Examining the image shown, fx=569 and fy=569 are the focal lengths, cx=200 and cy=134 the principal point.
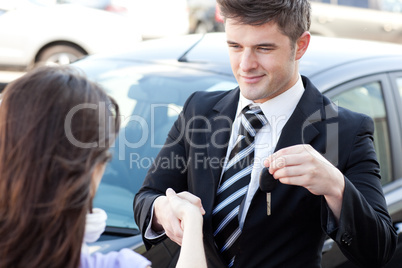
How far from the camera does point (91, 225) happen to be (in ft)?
4.77

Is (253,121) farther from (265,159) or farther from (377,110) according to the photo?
(377,110)

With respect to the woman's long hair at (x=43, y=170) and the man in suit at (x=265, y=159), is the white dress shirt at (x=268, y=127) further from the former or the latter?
the woman's long hair at (x=43, y=170)

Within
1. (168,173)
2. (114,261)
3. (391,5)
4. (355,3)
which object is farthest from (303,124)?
(391,5)

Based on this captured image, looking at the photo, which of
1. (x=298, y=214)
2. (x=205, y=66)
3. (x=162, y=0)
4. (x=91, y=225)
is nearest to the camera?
(x=91, y=225)

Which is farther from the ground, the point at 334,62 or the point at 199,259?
the point at 334,62

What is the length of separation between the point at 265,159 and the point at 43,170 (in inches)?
33.0

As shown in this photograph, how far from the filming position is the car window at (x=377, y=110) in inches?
114

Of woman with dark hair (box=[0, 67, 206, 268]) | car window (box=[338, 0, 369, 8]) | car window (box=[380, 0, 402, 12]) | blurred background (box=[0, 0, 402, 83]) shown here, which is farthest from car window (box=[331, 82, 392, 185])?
car window (box=[380, 0, 402, 12])

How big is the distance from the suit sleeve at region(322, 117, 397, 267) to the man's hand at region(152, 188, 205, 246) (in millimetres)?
428

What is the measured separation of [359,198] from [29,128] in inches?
39.9

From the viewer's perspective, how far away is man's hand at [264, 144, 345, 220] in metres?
1.65

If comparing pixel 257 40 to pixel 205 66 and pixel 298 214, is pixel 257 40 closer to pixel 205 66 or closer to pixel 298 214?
pixel 298 214

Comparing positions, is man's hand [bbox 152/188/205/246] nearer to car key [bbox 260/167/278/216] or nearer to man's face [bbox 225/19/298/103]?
car key [bbox 260/167/278/216]

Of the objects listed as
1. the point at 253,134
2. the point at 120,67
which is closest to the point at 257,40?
the point at 253,134
